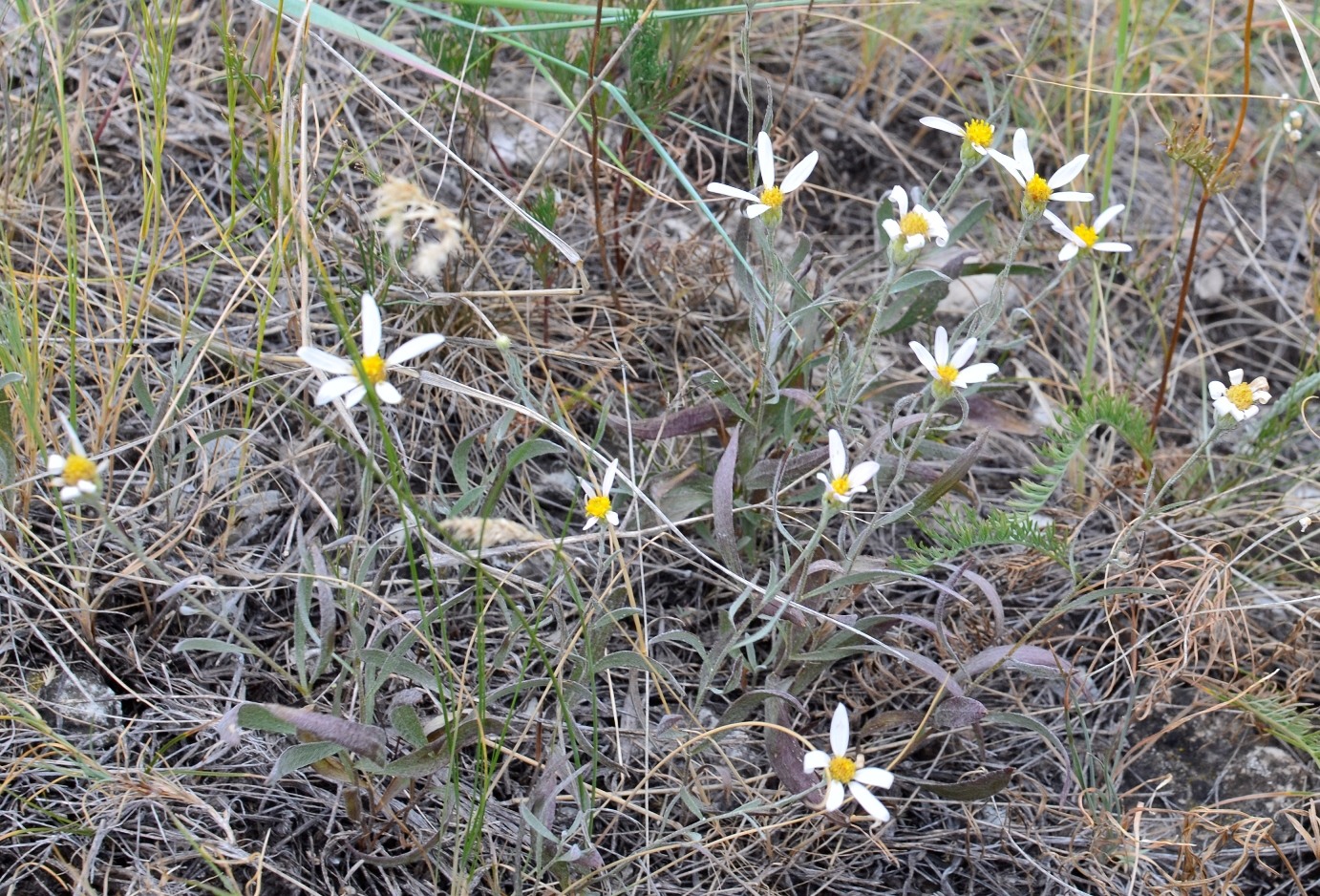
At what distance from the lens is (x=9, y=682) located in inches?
59.5

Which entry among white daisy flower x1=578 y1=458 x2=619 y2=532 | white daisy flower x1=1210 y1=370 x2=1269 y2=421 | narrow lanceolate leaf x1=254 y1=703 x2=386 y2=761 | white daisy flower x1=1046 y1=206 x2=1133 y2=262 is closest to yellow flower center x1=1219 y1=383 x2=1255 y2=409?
white daisy flower x1=1210 y1=370 x2=1269 y2=421

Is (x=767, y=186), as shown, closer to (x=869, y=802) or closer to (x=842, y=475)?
(x=842, y=475)

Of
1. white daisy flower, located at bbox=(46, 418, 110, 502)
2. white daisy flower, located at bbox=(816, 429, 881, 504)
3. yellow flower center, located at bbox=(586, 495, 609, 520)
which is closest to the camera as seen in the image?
white daisy flower, located at bbox=(46, 418, 110, 502)

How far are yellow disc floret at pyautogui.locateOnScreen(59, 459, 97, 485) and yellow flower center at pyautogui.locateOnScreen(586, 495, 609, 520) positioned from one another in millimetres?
607

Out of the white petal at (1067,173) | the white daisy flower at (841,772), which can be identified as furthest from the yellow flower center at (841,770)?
the white petal at (1067,173)

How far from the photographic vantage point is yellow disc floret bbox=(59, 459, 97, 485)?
1.17 metres

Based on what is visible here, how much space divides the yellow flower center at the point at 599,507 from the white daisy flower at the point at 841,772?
41cm

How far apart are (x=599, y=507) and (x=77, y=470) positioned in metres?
0.64

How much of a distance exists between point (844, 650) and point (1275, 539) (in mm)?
1023

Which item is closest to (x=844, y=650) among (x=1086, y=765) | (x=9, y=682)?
(x=1086, y=765)

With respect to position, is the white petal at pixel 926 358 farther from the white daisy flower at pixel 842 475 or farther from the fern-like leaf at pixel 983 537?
the fern-like leaf at pixel 983 537

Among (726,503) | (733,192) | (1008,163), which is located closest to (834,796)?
(726,503)

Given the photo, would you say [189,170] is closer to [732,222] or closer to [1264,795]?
[732,222]

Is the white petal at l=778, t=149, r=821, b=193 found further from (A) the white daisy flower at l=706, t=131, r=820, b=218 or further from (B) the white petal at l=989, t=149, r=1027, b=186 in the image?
(B) the white petal at l=989, t=149, r=1027, b=186
